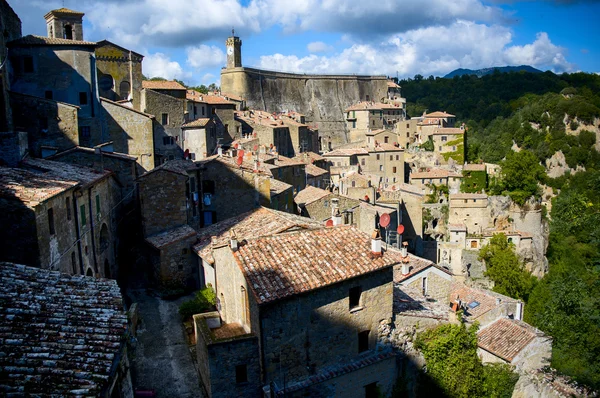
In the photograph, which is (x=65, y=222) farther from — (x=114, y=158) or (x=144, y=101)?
(x=144, y=101)

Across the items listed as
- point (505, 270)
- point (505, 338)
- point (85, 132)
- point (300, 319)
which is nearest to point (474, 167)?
point (505, 270)

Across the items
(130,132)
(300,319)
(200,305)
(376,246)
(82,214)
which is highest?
(130,132)

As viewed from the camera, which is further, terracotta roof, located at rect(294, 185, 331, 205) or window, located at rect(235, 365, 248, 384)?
terracotta roof, located at rect(294, 185, 331, 205)

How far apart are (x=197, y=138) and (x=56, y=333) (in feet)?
106

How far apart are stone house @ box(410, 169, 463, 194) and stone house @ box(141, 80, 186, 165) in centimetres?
3069

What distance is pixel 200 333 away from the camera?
47.8ft

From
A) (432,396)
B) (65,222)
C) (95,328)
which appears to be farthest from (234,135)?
Result: (95,328)

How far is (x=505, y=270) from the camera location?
42.1 meters

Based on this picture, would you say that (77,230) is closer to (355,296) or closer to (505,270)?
(355,296)

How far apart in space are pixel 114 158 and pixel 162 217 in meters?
4.37

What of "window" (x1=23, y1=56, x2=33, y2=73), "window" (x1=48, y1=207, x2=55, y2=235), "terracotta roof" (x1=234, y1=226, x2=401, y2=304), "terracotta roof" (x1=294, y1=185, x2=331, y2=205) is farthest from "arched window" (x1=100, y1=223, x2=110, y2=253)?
"terracotta roof" (x1=294, y1=185, x2=331, y2=205)

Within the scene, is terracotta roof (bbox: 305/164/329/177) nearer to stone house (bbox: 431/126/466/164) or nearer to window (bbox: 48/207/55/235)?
stone house (bbox: 431/126/466/164)

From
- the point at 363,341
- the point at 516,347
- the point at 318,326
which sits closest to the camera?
the point at 318,326

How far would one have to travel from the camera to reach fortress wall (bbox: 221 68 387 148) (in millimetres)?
76688
